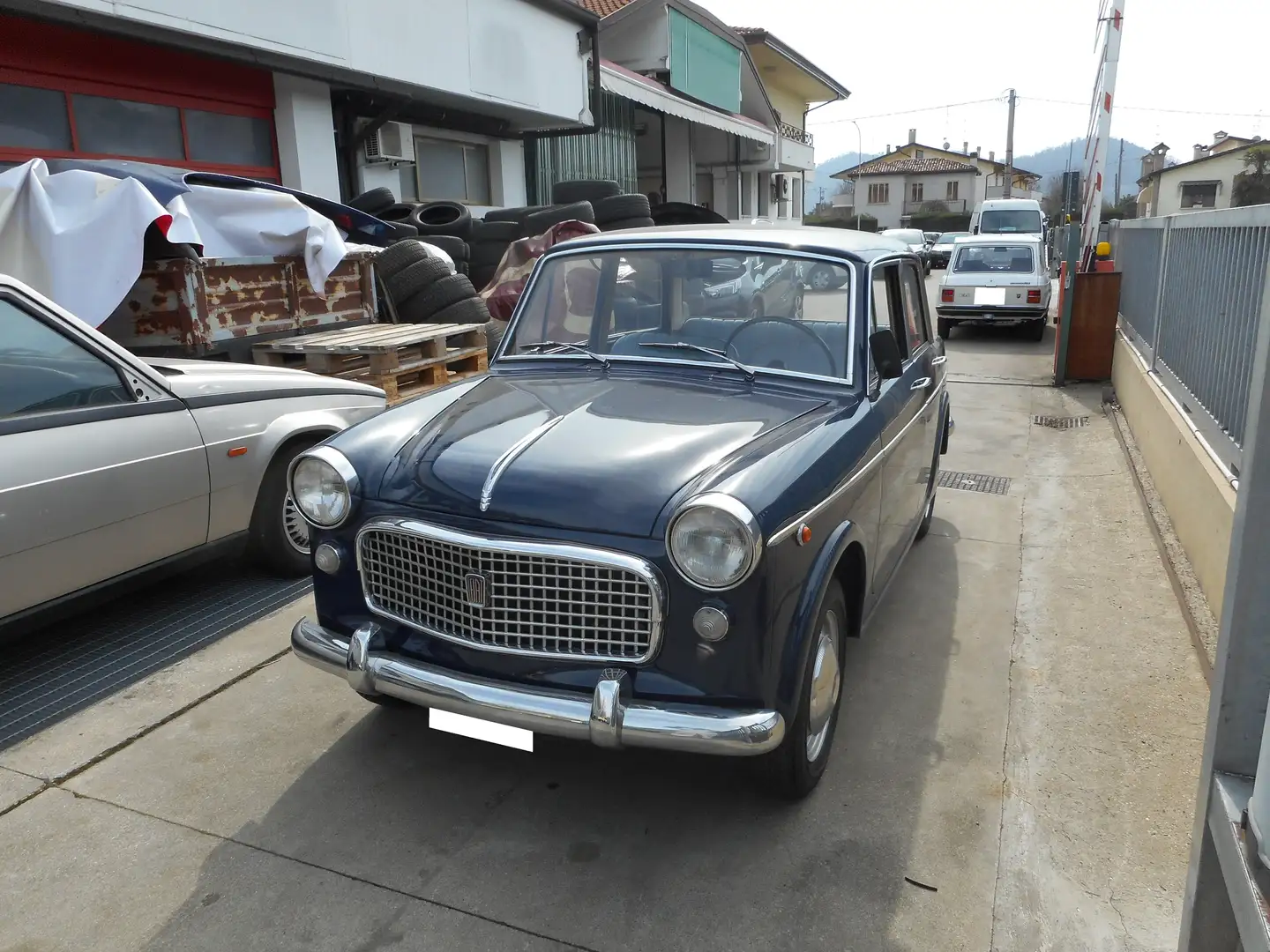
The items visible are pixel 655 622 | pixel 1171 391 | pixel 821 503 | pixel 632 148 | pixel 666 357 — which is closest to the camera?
pixel 655 622

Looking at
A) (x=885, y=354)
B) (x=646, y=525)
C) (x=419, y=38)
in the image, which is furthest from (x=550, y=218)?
(x=646, y=525)

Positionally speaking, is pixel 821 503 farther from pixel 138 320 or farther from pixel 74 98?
pixel 74 98

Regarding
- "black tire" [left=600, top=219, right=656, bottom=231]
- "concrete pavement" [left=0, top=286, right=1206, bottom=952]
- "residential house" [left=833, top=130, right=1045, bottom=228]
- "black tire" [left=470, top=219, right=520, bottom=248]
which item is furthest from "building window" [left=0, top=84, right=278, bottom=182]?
"residential house" [left=833, top=130, right=1045, bottom=228]

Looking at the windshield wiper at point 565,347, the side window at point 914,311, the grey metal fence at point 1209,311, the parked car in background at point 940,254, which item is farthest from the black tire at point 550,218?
the parked car in background at point 940,254

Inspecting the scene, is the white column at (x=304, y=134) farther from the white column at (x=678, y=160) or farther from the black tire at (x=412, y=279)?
the white column at (x=678, y=160)

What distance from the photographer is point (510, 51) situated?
1302 centimetres

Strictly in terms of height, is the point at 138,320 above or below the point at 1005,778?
above

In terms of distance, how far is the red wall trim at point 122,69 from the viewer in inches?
305

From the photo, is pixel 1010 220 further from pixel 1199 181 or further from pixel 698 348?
pixel 1199 181

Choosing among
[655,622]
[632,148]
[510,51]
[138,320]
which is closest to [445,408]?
[655,622]

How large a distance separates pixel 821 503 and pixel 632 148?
1964cm

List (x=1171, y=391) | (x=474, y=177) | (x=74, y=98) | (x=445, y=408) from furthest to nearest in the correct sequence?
1. (x=474, y=177)
2. (x=74, y=98)
3. (x=1171, y=391)
4. (x=445, y=408)

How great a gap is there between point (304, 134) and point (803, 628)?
9.64 meters

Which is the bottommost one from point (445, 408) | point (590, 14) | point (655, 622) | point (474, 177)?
point (655, 622)
